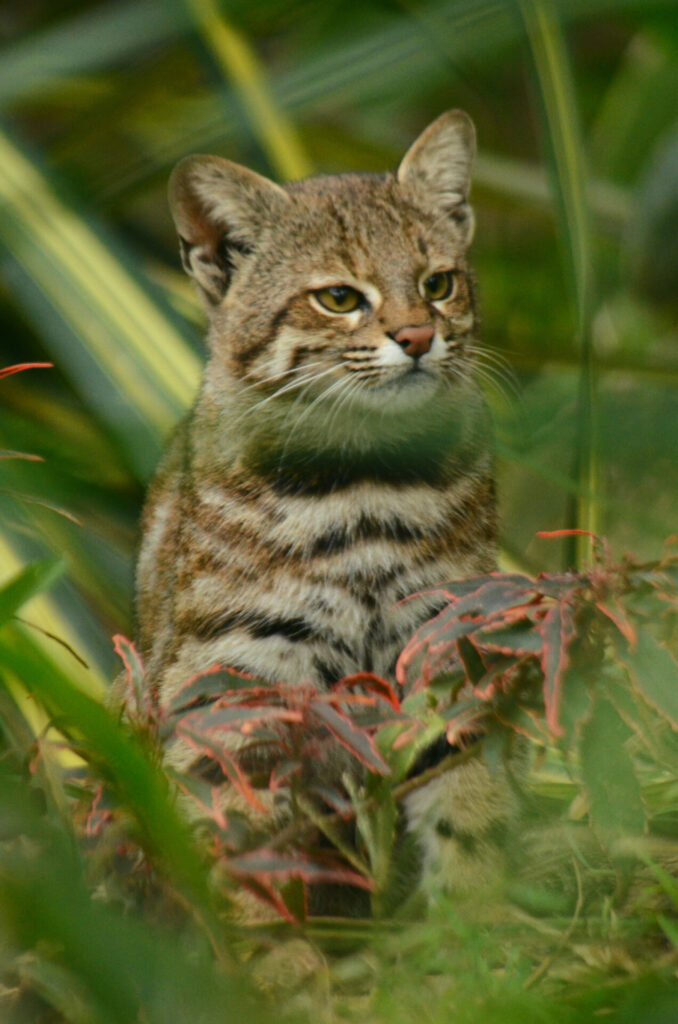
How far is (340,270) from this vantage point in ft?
7.29

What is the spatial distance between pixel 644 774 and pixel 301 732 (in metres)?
0.72

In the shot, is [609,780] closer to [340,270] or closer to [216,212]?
[340,270]

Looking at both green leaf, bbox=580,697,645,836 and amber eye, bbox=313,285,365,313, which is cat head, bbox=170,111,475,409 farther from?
green leaf, bbox=580,697,645,836

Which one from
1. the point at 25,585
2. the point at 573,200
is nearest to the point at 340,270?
the point at 573,200

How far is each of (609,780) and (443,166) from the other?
147 cm

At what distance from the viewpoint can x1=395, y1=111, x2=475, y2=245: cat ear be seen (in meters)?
2.42

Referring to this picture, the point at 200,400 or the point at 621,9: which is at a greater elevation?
the point at 621,9

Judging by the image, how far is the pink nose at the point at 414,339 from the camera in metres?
2.10

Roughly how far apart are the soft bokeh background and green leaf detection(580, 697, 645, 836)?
66cm

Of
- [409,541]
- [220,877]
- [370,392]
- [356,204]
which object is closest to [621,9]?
A: [356,204]

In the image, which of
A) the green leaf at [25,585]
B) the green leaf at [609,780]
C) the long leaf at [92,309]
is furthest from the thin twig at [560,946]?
the long leaf at [92,309]

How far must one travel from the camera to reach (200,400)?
2.38 metres

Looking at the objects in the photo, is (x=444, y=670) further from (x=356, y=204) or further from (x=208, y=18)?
(x=208, y=18)

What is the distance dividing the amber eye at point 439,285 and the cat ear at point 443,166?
0.63ft
